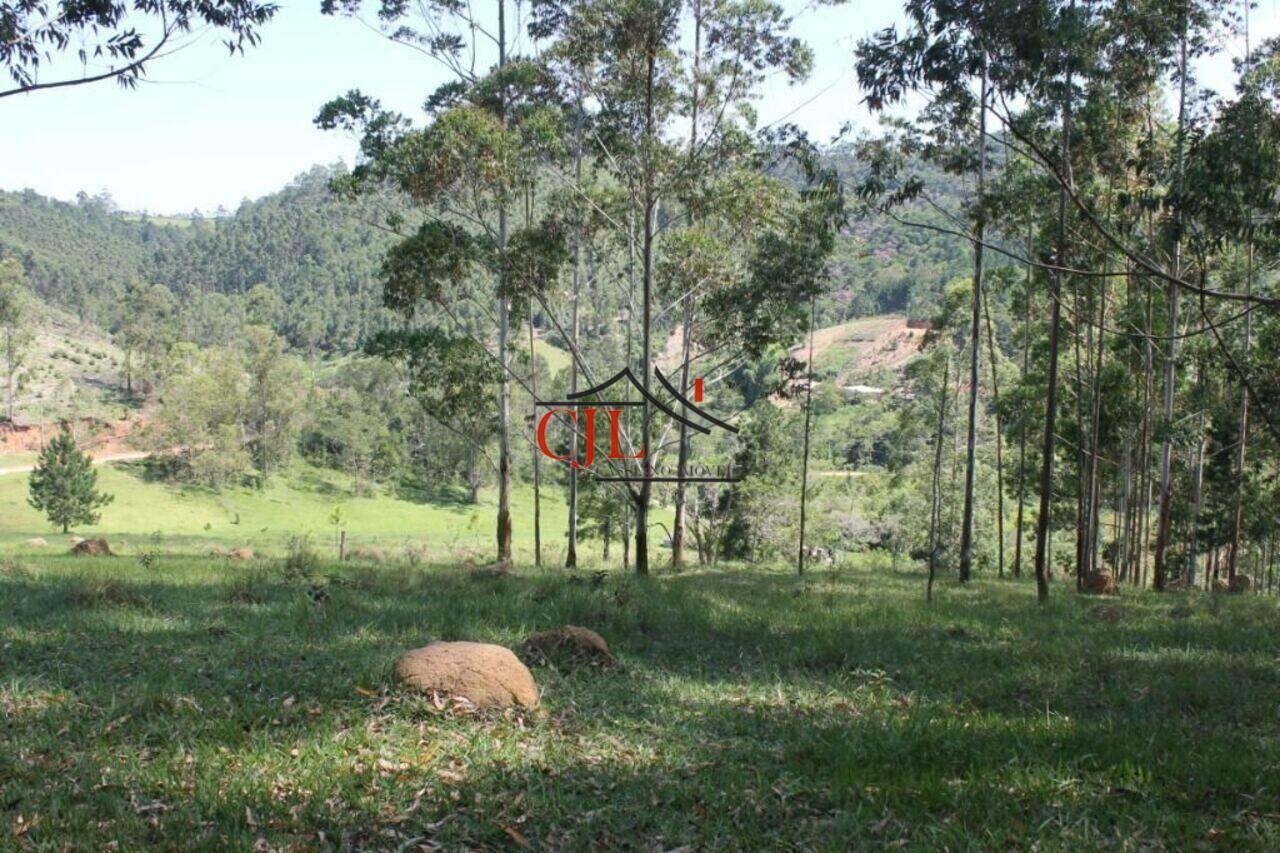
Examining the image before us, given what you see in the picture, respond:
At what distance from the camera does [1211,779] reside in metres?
5.22

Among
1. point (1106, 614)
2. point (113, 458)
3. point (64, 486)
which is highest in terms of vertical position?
point (1106, 614)

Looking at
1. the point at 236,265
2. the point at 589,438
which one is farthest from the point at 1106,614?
the point at 236,265

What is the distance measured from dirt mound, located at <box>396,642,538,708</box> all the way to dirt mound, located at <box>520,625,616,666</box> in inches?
51.4

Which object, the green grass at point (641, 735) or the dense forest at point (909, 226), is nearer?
the green grass at point (641, 735)

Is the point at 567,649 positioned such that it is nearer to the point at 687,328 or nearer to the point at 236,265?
the point at 687,328

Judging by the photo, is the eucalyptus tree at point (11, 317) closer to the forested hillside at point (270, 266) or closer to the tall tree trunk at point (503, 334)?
the forested hillside at point (270, 266)

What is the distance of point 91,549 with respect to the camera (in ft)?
61.7

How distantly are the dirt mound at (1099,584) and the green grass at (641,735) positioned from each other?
5844mm

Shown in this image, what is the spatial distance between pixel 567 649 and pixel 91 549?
14565mm

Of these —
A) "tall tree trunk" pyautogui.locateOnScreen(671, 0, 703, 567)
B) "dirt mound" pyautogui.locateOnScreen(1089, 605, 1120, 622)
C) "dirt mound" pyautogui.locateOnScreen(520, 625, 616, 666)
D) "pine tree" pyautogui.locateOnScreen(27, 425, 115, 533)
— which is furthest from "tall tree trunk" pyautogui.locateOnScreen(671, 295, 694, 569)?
"pine tree" pyautogui.locateOnScreen(27, 425, 115, 533)

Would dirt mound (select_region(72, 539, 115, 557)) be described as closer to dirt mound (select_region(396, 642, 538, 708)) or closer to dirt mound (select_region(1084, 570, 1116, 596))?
dirt mound (select_region(396, 642, 538, 708))

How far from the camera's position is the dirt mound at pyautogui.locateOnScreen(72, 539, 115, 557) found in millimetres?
18078

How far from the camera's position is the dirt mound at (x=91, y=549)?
1808 cm

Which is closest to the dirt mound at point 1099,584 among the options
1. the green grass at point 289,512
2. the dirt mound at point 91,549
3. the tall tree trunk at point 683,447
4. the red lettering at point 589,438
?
the tall tree trunk at point 683,447
